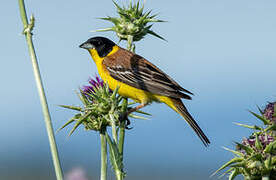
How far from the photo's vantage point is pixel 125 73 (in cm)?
784

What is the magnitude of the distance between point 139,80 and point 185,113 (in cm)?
100

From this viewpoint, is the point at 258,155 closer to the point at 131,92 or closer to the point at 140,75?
the point at 131,92

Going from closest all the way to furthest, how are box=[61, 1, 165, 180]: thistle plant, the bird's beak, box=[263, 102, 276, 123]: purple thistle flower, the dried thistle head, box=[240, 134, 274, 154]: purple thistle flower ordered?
box=[61, 1, 165, 180]: thistle plant → box=[240, 134, 274, 154]: purple thistle flower → box=[263, 102, 276, 123]: purple thistle flower → the dried thistle head → the bird's beak

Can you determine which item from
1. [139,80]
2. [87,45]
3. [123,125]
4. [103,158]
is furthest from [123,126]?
[87,45]

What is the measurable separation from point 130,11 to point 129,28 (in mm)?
328

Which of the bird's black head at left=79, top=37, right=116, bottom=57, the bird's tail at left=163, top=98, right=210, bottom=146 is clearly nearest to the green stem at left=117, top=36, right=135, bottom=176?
the bird's tail at left=163, top=98, right=210, bottom=146

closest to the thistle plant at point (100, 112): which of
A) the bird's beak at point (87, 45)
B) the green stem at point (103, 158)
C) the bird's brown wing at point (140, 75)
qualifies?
the green stem at point (103, 158)

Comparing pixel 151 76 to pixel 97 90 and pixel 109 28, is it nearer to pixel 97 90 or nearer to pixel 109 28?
pixel 109 28

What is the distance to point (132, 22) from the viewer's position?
649 centimetres

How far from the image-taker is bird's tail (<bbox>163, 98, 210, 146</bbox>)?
7.26 meters

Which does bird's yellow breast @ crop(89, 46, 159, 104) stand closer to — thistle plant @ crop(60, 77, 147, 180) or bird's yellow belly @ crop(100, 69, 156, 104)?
bird's yellow belly @ crop(100, 69, 156, 104)

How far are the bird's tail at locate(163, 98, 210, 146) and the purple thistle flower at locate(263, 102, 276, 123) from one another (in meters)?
1.98

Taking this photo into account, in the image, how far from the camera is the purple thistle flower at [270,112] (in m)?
5.06

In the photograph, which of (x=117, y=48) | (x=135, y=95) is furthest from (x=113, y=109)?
(x=117, y=48)
